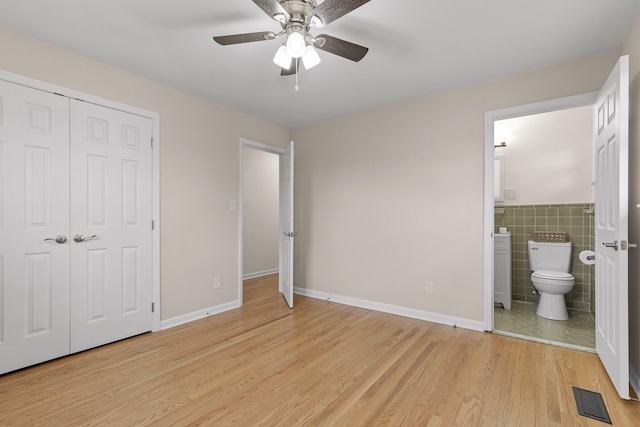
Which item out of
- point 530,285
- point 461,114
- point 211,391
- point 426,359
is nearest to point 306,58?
point 461,114

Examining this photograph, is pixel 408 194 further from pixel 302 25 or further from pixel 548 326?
pixel 302 25

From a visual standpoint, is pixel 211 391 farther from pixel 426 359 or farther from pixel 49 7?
pixel 49 7

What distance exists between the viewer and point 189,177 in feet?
10.9

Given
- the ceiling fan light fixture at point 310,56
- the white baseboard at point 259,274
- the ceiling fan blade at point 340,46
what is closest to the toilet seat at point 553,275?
the ceiling fan blade at point 340,46

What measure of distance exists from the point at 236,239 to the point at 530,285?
373 centimetres

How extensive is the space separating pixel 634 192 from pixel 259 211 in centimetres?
504

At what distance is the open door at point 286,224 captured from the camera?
12.5 feet

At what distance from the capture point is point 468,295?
10.1 ft

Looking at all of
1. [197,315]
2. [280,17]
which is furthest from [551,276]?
[197,315]

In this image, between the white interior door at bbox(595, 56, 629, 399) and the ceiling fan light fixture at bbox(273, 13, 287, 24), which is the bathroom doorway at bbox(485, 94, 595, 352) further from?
the ceiling fan light fixture at bbox(273, 13, 287, 24)

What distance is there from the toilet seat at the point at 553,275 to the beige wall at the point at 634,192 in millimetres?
1234

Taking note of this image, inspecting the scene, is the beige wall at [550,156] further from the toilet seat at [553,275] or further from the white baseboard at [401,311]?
the white baseboard at [401,311]

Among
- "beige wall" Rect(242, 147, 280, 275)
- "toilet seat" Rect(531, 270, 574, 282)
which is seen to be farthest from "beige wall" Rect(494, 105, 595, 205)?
"beige wall" Rect(242, 147, 280, 275)

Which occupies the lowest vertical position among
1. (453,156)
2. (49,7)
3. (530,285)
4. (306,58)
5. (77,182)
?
(530,285)
